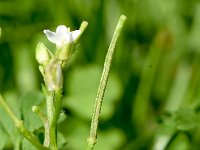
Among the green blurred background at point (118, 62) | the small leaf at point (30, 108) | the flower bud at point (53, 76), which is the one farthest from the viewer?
the green blurred background at point (118, 62)

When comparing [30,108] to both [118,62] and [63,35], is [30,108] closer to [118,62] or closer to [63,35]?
[63,35]

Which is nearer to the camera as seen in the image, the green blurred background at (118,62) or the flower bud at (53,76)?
the flower bud at (53,76)

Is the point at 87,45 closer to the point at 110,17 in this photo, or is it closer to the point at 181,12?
the point at 110,17

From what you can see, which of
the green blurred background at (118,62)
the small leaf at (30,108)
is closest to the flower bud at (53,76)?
the small leaf at (30,108)

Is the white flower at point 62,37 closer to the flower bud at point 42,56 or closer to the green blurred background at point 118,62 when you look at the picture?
the flower bud at point 42,56

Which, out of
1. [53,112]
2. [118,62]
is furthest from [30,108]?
[118,62]

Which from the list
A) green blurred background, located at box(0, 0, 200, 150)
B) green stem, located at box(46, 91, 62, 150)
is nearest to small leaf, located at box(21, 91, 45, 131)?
green stem, located at box(46, 91, 62, 150)

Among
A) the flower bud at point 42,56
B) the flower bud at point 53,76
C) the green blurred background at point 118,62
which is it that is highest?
the green blurred background at point 118,62

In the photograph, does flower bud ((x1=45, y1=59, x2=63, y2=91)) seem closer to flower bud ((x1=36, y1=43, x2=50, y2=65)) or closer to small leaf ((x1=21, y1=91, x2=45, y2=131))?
flower bud ((x1=36, y1=43, x2=50, y2=65))
